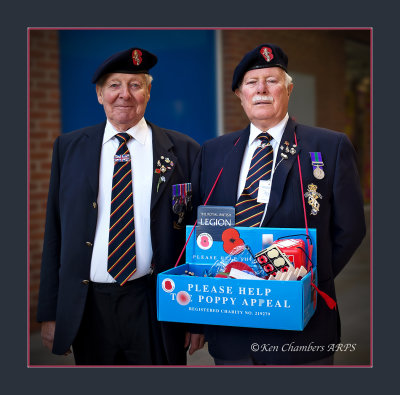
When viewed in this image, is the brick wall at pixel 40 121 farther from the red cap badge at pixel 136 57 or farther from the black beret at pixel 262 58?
the black beret at pixel 262 58

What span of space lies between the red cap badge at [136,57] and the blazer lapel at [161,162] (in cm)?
35

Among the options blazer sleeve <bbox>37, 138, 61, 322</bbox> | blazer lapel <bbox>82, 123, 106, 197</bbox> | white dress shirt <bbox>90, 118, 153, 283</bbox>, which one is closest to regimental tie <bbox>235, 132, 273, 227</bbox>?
white dress shirt <bbox>90, 118, 153, 283</bbox>

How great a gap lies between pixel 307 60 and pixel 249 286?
2.57 metres

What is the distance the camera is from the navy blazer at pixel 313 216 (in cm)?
221

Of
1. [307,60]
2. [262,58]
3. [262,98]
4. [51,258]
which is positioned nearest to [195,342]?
[51,258]

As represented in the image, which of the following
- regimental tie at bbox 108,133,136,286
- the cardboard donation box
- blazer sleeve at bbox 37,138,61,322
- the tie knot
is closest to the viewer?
the cardboard donation box

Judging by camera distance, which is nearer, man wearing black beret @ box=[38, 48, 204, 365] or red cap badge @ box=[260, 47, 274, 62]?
red cap badge @ box=[260, 47, 274, 62]

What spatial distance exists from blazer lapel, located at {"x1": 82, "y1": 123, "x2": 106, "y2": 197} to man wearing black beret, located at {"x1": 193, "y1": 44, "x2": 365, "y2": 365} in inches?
25.6

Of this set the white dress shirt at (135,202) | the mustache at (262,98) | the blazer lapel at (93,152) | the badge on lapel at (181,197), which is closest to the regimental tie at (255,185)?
the mustache at (262,98)

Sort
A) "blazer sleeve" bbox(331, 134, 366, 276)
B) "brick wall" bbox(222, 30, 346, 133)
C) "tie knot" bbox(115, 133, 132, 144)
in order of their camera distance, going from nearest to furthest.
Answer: "blazer sleeve" bbox(331, 134, 366, 276) → "tie knot" bbox(115, 133, 132, 144) → "brick wall" bbox(222, 30, 346, 133)

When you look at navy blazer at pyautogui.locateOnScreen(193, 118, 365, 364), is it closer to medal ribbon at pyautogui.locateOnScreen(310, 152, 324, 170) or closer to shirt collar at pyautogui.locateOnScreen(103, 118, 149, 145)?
medal ribbon at pyautogui.locateOnScreen(310, 152, 324, 170)

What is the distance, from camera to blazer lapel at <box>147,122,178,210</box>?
247cm

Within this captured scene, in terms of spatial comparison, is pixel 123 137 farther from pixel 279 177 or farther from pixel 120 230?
pixel 279 177

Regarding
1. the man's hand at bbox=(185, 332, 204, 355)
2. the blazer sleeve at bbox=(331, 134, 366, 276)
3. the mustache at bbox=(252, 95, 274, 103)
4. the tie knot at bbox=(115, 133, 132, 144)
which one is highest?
the mustache at bbox=(252, 95, 274, 103)
